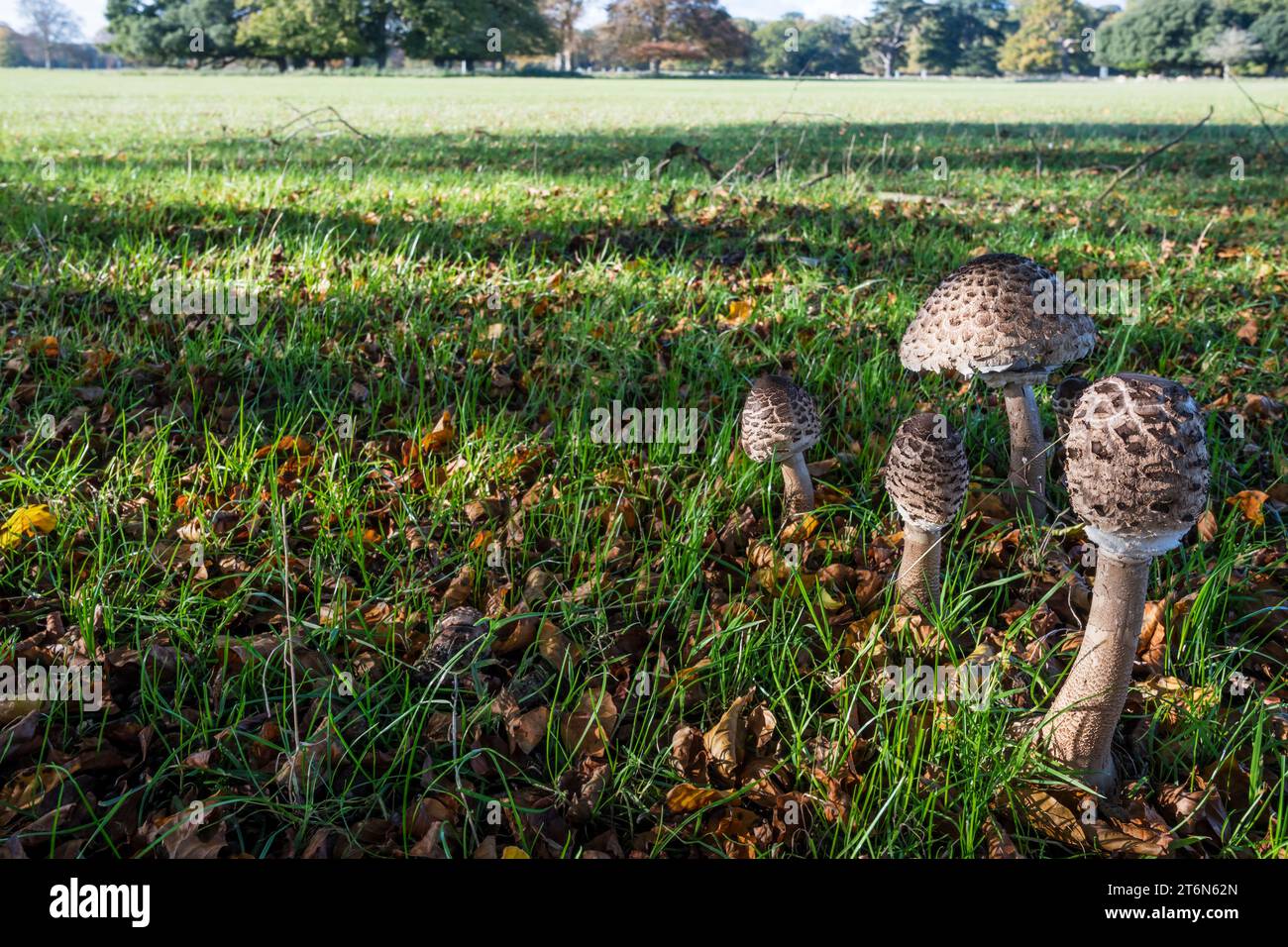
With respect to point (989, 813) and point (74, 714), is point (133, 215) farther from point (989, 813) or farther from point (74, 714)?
point (989, 813)

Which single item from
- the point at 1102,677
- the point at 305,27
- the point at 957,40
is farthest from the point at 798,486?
the point at 957,40

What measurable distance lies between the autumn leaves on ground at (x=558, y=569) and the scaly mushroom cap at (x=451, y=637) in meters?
0.02

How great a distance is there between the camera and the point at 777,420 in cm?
322

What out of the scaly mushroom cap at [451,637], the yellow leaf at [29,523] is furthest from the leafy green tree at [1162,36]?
the yellow leaf at [29,523]

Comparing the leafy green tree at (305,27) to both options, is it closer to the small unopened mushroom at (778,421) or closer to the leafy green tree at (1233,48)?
the leafy green tree at (1233,48)

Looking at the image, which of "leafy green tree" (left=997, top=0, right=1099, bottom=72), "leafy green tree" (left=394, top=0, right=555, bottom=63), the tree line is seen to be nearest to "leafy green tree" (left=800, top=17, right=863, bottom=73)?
the tree line

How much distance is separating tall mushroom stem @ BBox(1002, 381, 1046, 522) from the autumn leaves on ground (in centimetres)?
15

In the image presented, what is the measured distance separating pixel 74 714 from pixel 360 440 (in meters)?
1.79

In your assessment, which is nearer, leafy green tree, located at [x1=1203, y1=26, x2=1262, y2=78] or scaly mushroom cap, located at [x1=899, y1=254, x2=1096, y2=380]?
scaly mushroom cap, located at [x1=899, y1=254, x2=1096, y2=380]

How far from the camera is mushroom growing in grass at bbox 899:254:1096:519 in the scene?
9.32 feet

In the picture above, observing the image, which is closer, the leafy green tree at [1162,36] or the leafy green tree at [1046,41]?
the leafy green tree at [1162,36]

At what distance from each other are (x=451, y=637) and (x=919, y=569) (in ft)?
5.38

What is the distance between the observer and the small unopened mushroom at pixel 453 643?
2814mm

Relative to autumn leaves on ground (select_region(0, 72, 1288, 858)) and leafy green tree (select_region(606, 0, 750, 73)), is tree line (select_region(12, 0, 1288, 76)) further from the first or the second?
autumn leaves on ground (select_region(0, 72, 1288, 858))
